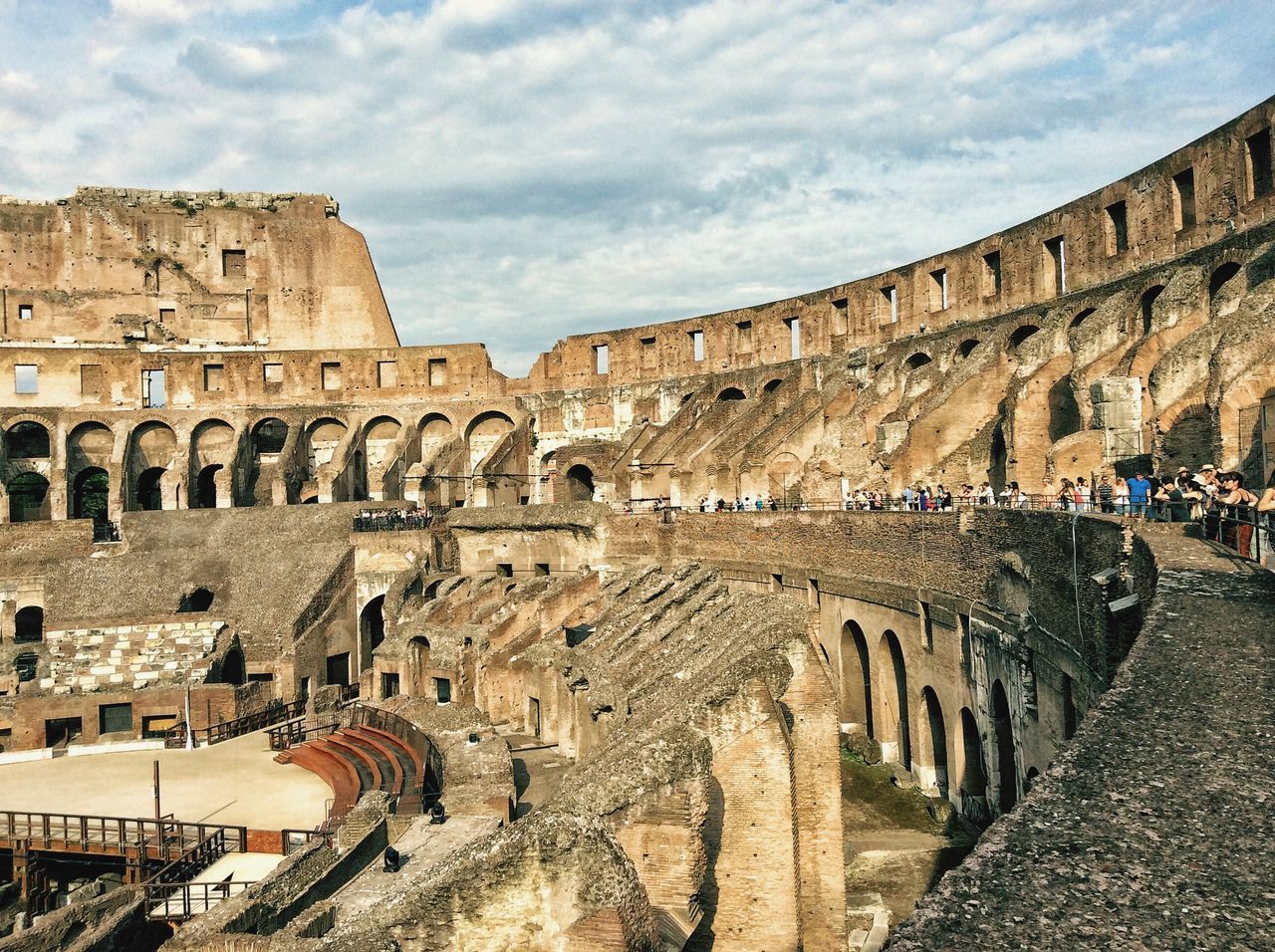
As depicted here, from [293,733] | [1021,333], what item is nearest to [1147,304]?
[1021,333]

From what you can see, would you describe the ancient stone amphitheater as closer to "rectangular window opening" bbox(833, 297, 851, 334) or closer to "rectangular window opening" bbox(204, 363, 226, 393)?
Result: "rectangular window opening" bbox(833, 297, 851, 334)

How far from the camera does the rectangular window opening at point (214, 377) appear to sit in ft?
118

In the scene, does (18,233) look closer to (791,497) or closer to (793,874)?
(791,497)

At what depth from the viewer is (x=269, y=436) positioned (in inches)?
1451

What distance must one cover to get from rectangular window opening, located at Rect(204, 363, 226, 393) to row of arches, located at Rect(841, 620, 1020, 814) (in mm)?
26506

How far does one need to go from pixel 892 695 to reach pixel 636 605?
5270 millimetres

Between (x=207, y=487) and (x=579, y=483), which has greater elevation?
(x=207, y=487)

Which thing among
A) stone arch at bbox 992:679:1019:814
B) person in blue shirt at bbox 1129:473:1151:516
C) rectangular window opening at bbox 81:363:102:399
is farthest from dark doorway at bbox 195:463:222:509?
person in blue shirt at bbox 1129:473:1151:516

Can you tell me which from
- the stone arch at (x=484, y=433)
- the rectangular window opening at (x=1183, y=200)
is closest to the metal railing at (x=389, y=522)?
the stone arch at (x=484, y=433)

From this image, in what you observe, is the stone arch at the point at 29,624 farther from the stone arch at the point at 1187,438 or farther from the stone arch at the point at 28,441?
the stone arch at the point at 1187,438

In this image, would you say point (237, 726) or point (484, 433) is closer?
point (237, 726)

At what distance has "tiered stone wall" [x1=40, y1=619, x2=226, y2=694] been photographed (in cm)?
2358

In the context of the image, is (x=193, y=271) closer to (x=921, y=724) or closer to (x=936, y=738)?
(x=921, y=724)

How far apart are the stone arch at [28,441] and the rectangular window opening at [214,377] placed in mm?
5459
